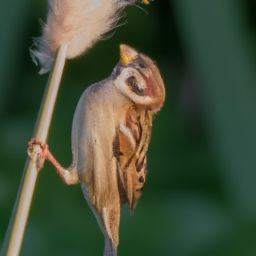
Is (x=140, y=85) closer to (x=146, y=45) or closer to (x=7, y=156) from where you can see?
(x=146, y=45)

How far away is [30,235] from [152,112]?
0.52m

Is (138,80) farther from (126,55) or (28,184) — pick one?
(28,184)

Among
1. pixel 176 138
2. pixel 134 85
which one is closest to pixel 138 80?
Answer: pixel 134 85

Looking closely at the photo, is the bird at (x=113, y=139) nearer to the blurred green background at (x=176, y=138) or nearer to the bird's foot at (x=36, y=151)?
the bird's foot at (x=36, y=151)

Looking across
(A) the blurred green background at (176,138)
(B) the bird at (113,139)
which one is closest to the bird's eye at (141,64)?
(B) the bird at (113,139)

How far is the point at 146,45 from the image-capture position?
114 centimetres

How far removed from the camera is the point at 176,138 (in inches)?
55.4

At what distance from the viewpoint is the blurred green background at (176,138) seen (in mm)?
1101

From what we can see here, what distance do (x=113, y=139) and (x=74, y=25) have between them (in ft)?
0.33

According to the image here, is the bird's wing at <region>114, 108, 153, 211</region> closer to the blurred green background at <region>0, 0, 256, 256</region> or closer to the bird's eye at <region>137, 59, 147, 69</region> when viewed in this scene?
the bird's eye at <region>137, 59, 147, 69</region>

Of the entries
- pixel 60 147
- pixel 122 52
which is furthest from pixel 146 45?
pixel 122 52

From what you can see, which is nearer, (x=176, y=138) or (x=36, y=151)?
(x=36, y=151)

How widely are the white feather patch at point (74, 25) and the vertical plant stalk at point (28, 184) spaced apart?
27mm

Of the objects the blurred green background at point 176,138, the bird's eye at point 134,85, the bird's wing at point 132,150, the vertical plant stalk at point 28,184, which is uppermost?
the blurred green background at point 176,138
